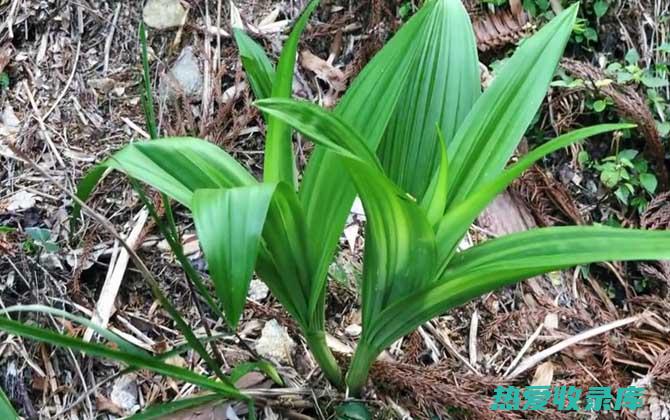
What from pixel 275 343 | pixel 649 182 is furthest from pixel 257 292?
pixel 649 182

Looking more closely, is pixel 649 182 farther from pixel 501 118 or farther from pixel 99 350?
pixel 99 350

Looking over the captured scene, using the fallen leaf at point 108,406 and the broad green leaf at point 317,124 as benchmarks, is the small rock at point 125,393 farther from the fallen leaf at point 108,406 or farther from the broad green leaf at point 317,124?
the broad green leaf at point 317,124

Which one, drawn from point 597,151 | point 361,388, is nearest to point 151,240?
point 361,388

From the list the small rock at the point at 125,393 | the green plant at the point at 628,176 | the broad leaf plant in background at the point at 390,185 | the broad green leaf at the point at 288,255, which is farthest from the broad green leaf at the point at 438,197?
the green plant at the point at 628,176

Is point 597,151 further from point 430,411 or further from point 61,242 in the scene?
point 61,242

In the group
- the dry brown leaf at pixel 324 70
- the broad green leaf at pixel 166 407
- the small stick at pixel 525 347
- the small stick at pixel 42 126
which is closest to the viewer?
the broad green leaf at pixel 166 407

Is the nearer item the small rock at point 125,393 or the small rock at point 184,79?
the small rock at point 125,393
